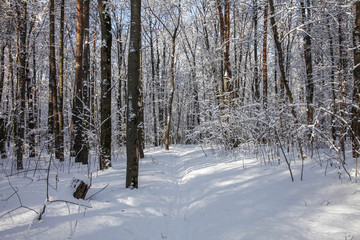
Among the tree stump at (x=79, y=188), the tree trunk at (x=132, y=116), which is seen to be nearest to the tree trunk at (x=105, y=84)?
the tree trunk at (x=132, y=116)

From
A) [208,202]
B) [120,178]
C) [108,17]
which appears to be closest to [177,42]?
[108,17]

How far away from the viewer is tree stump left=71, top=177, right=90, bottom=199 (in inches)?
141

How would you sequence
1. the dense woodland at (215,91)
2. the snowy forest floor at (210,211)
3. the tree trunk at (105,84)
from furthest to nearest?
the tree trunk at (105,84) < the dense woodland at (215,91) < the snowy forest floor at (210,211)

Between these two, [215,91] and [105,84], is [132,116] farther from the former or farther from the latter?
[215,91]

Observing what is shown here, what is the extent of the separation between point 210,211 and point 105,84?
508 centimetres

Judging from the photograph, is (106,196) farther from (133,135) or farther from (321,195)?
(321,195)

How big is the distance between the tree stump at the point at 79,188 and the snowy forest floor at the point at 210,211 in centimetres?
18

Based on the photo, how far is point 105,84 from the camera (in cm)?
661

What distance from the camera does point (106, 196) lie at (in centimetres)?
403

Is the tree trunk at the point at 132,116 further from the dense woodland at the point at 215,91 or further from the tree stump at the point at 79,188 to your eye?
the tree stump at the point at 79,188

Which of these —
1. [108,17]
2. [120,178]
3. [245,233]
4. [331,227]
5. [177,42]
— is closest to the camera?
[331,227]

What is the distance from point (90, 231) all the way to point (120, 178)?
2847 mm

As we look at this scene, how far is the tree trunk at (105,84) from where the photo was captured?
254 inches

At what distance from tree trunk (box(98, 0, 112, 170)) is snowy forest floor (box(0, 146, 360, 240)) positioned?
1.86 meters
